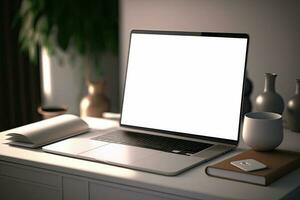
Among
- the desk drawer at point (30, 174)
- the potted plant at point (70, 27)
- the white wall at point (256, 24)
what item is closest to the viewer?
the desk drawer at point (30, 174)

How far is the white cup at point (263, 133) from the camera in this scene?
1645 mm

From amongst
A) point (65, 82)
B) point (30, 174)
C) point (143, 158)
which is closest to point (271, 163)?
point (143, 158)

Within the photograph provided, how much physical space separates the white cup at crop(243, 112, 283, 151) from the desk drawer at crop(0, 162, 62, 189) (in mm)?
522

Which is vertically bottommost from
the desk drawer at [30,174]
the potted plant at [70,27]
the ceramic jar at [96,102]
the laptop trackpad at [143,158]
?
the desk drawer at [30,174]

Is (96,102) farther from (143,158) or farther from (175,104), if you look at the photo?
(143,158)

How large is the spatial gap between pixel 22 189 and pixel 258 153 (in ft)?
2.19

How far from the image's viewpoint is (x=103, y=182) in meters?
1.57

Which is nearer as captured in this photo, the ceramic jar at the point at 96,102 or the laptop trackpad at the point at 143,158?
the laptop trackpad at the point at 143,158

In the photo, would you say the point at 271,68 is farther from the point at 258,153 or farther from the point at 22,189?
the point at 22,189

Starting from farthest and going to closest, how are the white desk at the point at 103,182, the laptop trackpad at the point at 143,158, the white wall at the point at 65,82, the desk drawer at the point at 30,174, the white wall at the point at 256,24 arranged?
the white wall at the point at 65,82 < the white wall at the point at 256,24 < the desk drawer at the point at 30,174 < the laptop trackpad at the point at 143,158 < the white desk at the point at 103,182

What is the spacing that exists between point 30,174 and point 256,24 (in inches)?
36.9

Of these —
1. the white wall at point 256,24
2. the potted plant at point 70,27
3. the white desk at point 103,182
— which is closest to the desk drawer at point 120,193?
the white desk at point 103,182

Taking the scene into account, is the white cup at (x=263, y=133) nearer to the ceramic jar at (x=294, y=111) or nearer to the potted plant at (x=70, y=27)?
the ceramic jar at (x=294, y=111)

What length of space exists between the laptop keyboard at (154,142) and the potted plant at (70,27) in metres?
1.32
